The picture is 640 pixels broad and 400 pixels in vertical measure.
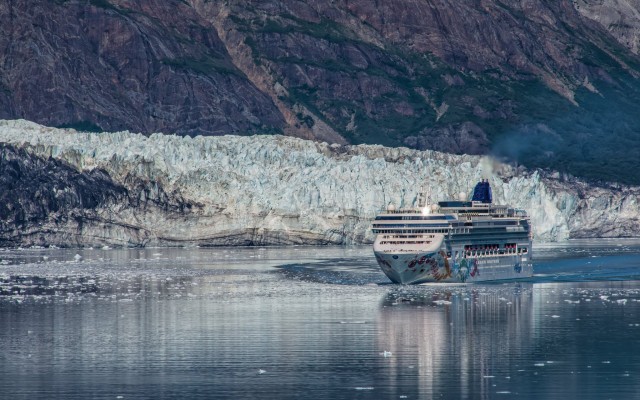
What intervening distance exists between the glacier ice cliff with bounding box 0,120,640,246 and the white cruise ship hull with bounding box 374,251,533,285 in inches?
1484

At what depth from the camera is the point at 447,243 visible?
64.5 metres

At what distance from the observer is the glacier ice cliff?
104188mm

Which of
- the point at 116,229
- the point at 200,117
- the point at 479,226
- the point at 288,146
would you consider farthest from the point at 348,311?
the point at 200,117

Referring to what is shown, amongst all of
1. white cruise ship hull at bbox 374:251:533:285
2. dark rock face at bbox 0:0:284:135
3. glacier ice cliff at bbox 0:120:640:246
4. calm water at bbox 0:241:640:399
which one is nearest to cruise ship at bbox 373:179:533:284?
white cruise ship hull at bbox 374:251:533:285

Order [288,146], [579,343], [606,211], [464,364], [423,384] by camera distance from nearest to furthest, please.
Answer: [423,384]
[464,364]
[579,343]
[288,146]
[606,211]

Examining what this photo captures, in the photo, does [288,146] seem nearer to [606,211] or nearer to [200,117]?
[606,211]

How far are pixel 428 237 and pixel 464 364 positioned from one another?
1044 inches

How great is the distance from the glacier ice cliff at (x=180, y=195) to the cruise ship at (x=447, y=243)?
36286 millimetres

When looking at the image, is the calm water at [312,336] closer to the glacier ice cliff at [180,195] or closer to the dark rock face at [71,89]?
the glacier ice cliff at [180,195]

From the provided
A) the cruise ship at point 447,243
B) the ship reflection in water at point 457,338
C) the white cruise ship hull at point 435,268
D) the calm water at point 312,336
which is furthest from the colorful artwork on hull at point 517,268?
the ship reflection in water at point 457,338

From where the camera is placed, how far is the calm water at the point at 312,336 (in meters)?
34.3

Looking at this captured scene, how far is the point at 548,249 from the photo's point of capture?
106 metres

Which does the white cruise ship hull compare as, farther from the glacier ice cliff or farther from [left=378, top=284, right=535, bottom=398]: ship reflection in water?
the glacier ice cliff

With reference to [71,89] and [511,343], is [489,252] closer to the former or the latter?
[511,343]
